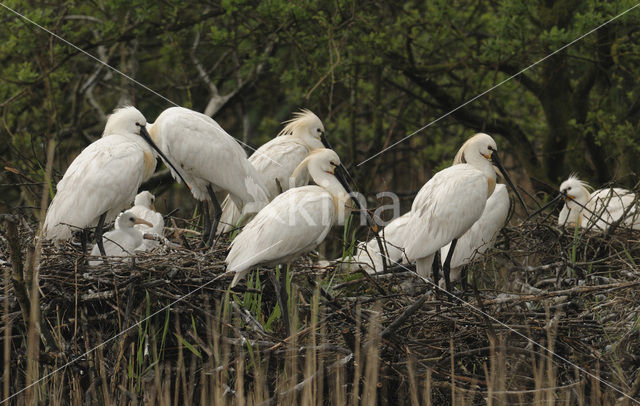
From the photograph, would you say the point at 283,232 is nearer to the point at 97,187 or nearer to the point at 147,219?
the point at 97,187

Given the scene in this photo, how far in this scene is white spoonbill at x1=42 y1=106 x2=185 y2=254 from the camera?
729 cm

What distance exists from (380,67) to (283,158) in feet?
9.32

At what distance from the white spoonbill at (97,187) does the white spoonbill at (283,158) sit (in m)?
1.59

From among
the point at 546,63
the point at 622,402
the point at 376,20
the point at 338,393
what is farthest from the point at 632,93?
the point at 338,393

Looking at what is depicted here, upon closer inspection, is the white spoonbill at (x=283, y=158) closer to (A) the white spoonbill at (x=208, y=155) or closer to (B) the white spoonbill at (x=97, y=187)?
(A) the white spoonbill at (x=208, y=155)

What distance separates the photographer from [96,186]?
7.35 metres

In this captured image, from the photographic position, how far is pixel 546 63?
36.7ft

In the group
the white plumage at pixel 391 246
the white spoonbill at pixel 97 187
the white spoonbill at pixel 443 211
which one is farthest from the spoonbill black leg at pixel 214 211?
the white spoonbill at pixel 443 211

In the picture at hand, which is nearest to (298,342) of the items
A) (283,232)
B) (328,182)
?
(283,232)

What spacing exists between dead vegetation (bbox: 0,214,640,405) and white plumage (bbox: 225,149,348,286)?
0.27 m

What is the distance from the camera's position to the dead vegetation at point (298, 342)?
5.89 metres

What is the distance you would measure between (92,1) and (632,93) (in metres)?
6.50

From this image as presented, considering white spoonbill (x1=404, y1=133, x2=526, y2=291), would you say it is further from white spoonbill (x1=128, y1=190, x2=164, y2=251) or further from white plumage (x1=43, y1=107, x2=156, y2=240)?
white plumage (x1=43, y1=107, x2=156, y2=240)

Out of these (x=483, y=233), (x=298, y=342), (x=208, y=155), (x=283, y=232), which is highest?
(x=208, y=155)
